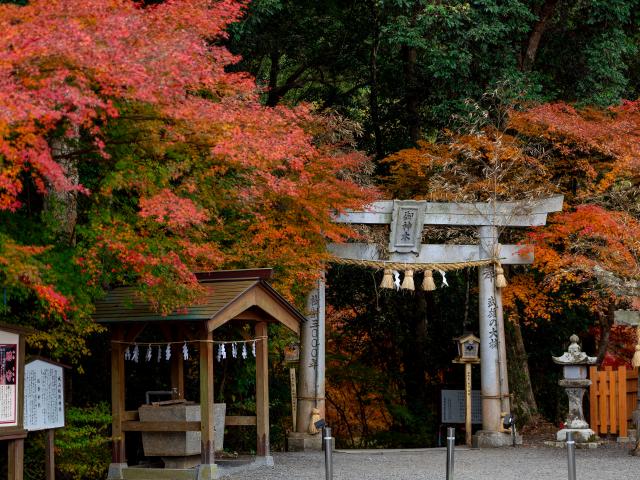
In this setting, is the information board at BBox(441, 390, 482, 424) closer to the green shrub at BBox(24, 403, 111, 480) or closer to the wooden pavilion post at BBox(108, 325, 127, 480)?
the green shrub at BBox(24, 403, 111, 480)

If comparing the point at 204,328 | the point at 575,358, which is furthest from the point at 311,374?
the point at 204,328

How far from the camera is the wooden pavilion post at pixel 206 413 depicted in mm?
12195

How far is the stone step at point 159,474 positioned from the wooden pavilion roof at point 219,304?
6.54 ft

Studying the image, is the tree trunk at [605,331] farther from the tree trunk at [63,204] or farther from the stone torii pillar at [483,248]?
the tree trunk at [63,204]

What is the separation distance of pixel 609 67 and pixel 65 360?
12.7 m

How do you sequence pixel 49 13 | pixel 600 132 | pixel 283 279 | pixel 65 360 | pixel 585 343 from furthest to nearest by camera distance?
pixel 585 343 < pixel 600 132 < pixel 283 279 < pixel 65 360 < pixel 49 13

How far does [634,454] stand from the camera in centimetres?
1500

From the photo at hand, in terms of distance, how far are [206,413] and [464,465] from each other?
4378mm

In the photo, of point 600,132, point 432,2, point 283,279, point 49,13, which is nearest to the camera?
point 49,13

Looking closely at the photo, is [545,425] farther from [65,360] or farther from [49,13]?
[49,13]

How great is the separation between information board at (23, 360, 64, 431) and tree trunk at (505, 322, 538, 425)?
11647 mm

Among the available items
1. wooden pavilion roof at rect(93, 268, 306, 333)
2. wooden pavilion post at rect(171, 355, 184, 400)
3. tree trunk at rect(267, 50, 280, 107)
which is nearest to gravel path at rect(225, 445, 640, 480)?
wooden pavilion post at rect(171, 355, 184, 400)

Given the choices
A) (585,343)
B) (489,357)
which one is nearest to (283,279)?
(489,357)

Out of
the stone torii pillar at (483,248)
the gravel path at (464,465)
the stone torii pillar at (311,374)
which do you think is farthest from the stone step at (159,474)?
the stone torii pillar at (483,248)
